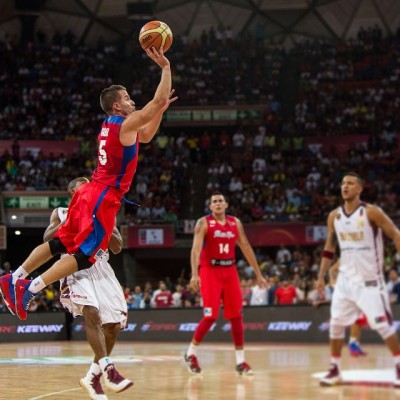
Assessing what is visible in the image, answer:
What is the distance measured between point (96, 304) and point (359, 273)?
3.00 m

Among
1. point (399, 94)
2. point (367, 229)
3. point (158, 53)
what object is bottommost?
point (367, 229)

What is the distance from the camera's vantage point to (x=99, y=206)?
25.8 ft

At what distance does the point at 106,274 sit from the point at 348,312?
2771 millimetres

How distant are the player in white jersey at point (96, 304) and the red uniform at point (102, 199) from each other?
22.6 inches

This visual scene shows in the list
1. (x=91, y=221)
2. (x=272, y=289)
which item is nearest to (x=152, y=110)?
(x=91, y=221)

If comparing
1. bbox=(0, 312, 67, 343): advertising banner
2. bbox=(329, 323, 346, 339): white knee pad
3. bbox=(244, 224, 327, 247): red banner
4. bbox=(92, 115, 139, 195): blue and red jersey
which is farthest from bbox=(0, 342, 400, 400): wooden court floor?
bbox=(244, 224, 327, 247): red banner

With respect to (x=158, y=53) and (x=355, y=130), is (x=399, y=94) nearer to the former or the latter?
(x=355, y=130)

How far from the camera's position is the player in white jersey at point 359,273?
9.45 metres

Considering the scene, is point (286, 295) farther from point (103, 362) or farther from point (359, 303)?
point (103, 362)

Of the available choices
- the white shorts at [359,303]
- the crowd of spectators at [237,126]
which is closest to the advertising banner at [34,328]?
the crowd of spectators at [237,126]

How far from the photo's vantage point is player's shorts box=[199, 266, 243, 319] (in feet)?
40.3

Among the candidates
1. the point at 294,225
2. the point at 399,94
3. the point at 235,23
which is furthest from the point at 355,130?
the point at 235,23

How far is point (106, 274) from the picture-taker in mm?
8820

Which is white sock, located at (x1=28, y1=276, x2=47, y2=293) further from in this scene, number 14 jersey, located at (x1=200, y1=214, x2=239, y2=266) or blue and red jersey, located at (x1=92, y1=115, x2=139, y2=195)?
number 14 jersey, located at (x1=200, y1=214, x2=239, y2=266)
